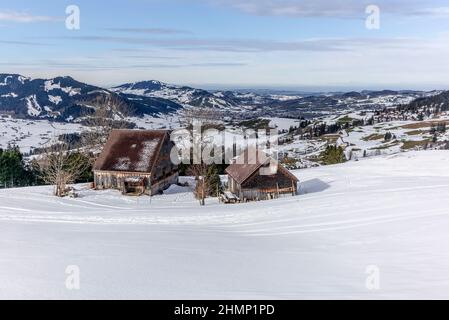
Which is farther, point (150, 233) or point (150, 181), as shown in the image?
point (150, 181)

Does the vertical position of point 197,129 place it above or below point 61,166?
above

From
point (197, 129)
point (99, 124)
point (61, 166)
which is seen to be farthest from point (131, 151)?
point (197, 129)

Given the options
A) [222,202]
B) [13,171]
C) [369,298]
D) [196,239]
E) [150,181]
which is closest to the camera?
[369,298]

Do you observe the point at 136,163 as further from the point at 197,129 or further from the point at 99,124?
the point at 99,124

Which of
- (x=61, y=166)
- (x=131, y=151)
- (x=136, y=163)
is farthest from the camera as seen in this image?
(x=131, y=151)

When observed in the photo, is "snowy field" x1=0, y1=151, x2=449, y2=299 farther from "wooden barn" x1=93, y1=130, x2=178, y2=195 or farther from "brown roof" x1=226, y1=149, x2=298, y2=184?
"wooden barn" x1=93, y1=130, x2=178, y2=195
